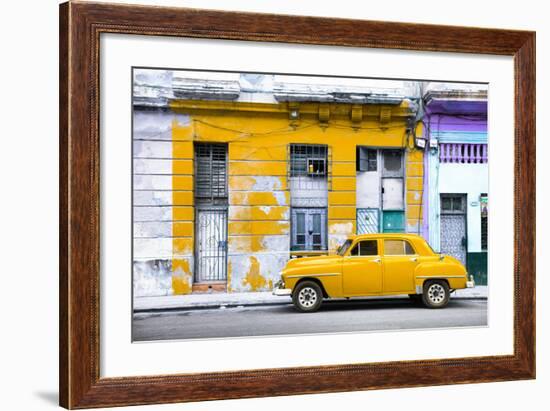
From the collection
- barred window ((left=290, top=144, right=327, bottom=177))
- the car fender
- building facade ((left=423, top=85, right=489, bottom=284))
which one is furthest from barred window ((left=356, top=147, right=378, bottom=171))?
the car fender

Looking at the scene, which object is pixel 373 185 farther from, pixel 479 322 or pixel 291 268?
pixel 479 322

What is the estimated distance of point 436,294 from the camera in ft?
18.5

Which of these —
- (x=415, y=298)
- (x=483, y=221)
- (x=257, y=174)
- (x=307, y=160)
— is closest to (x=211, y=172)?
(x=257, y=174)

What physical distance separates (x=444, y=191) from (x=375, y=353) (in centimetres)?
132

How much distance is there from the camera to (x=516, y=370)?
Result: 5637 millimetres

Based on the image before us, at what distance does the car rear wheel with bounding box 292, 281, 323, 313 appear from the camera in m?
5.39

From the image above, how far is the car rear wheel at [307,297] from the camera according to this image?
5391mm

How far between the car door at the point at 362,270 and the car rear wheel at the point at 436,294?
1.18ft

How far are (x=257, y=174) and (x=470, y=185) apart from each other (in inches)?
64.9

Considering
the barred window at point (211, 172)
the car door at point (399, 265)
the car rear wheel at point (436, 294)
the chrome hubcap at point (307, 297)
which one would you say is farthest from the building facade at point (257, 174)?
the car rear wheel at point (436, 294)

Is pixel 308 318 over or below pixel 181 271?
below

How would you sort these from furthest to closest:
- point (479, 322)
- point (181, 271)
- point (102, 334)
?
point (479, 322) → point (181, 271) → point (102, 334)

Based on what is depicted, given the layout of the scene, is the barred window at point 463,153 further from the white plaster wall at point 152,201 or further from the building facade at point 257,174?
the white plaster wall at point 152,201

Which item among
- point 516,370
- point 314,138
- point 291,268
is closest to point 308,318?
point 291,268
